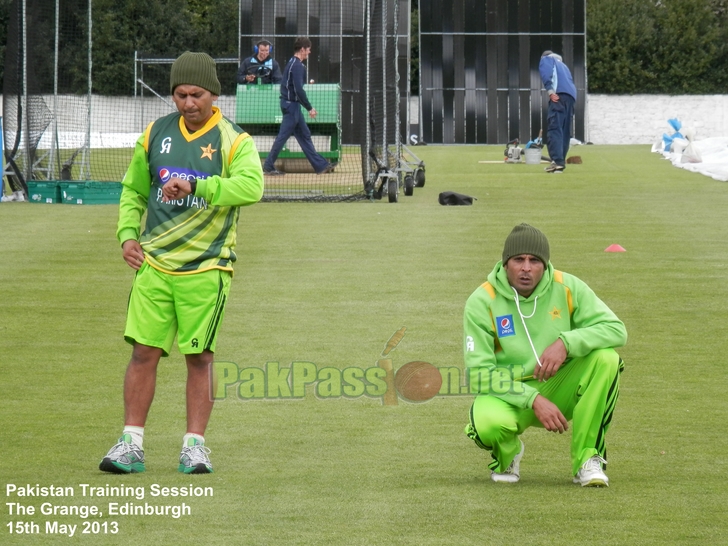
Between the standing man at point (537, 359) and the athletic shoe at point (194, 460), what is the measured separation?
114cm

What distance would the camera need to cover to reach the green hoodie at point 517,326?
5.59 meters

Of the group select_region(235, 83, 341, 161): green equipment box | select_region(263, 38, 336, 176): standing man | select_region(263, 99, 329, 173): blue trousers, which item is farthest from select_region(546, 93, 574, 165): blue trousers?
select_region(263, 38, 336, 176): standing man

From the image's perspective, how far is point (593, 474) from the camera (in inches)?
214

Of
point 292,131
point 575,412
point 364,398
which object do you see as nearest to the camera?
point 575,412

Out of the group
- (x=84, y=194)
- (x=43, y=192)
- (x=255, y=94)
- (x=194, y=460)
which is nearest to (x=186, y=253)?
(x=194, y=460)

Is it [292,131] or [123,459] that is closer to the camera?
[123,459]

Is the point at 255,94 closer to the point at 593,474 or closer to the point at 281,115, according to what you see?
the point at 281,115

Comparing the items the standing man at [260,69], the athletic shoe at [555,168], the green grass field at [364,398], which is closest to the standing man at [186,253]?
the green grass field at [364,398]

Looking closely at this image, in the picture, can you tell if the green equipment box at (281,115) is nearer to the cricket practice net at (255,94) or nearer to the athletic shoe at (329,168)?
the cricket practice net at (255,94)

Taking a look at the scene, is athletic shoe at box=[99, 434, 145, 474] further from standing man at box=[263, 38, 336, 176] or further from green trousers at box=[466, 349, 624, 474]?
standing man at box=[263, 38, 336, 176]

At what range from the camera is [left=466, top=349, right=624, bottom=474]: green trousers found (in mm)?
5488

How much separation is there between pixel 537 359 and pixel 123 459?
1.81 m

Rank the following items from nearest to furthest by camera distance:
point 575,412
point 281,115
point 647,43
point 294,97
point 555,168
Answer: point 575,412, point 294,97, point 281,115, point 555,168, point 647,43

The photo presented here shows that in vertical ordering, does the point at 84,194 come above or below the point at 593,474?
above
